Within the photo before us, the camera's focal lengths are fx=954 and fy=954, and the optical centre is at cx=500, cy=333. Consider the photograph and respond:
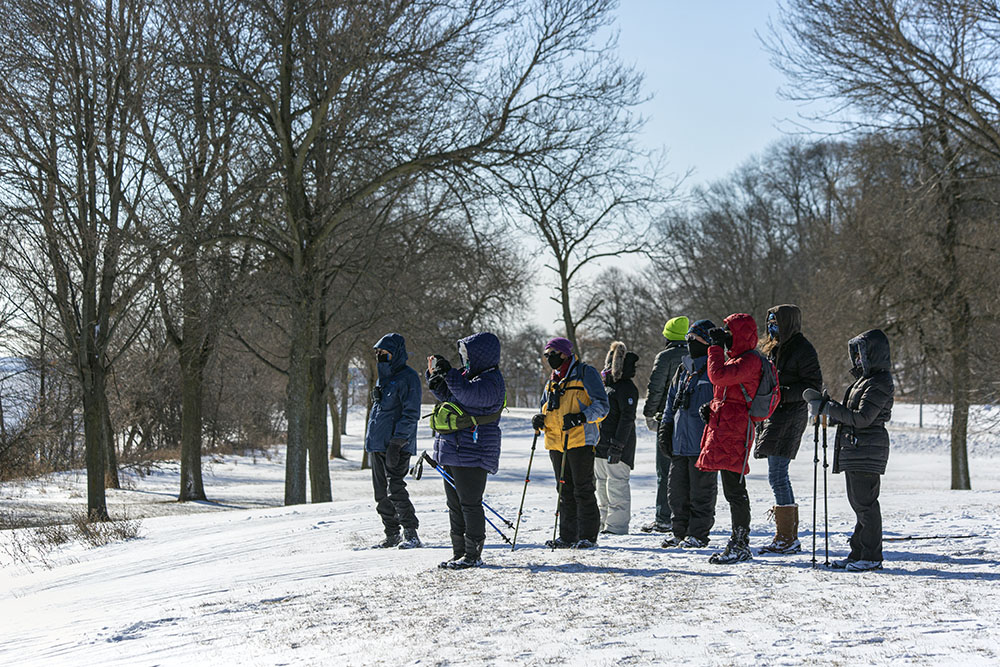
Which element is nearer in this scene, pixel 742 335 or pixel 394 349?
pixel 742 335

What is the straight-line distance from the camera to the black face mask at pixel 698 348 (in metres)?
7.97

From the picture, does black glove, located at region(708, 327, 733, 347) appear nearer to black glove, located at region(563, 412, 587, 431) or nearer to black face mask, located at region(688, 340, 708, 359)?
black face mask, located at region(688, 340, 708, 359)

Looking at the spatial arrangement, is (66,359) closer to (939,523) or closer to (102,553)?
(102,553)

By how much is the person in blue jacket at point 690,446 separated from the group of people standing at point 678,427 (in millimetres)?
12

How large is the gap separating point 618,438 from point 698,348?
163 centimetres

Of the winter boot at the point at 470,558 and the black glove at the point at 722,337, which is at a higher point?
the black glove at the point at 722,337

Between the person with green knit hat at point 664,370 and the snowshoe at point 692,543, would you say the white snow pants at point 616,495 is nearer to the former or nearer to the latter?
the person with green knit hat at point 664,370

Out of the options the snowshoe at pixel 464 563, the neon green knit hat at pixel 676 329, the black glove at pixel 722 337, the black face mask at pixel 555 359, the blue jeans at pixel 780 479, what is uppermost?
the neon green knit hat at pixel 676 329

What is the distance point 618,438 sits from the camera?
9258mm

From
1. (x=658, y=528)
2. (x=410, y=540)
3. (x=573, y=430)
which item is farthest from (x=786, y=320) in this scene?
(x=410, y=540)

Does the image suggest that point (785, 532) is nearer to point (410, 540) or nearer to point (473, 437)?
point (473, 437)

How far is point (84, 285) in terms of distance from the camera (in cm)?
1662

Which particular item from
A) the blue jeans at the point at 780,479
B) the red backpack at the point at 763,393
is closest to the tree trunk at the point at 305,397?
the blue jeans at the point at 780,479

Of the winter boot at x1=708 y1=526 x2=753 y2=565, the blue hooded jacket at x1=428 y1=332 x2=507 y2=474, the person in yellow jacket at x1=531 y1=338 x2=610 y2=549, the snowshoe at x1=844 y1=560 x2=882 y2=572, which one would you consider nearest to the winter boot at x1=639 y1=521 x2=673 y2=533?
the person in yellow jacket at x1=531 y1=338 x2=610 y2=549
